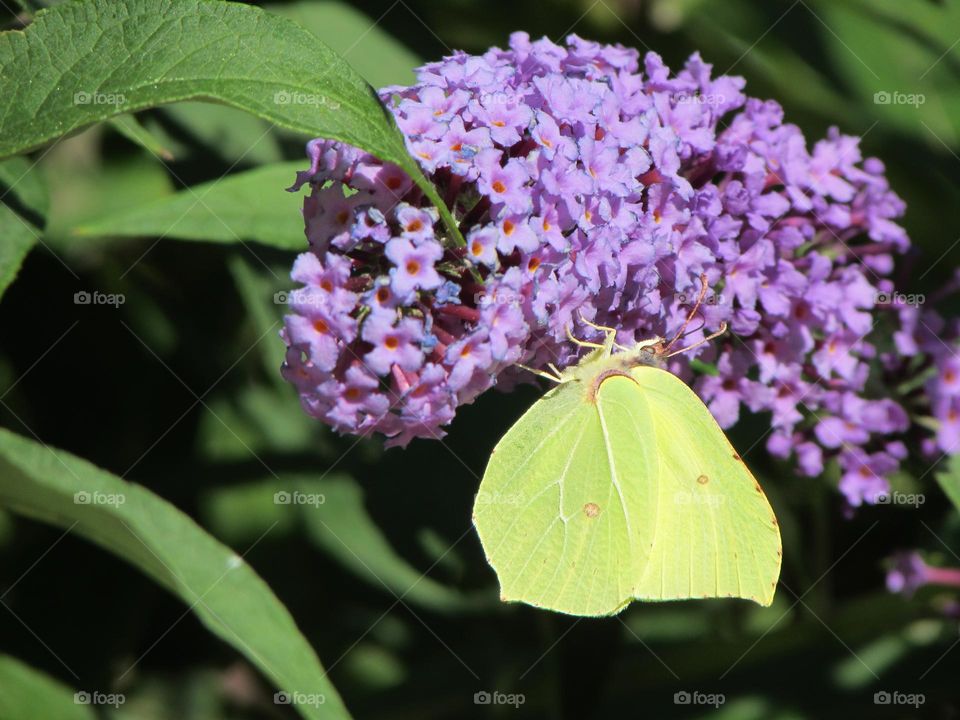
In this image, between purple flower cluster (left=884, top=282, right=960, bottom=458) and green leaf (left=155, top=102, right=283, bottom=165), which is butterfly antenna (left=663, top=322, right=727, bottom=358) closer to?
purple flower cluster (left=884, top=282, right=960, bottom=458)

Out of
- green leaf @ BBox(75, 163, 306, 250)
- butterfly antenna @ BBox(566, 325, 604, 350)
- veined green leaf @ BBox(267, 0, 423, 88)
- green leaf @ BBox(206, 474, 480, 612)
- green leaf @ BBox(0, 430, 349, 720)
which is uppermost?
butterfly antenna @ BBox(566, 325, 604, 350)

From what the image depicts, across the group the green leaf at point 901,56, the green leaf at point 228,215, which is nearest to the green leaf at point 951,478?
the green leaf at point 901,56

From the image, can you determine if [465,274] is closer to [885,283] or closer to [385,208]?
[385,208]

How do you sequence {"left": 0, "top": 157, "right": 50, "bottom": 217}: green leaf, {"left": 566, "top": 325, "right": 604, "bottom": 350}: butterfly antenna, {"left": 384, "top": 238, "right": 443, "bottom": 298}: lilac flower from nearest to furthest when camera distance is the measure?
{"left": 384, "top": 238, "right": 443, "bottom": 298}: lilac flower, {"left": 566, "top": 325, "right": 604, "bottom": 350}: butterfly antenna, {"left": 0, "top": 157, "right": 50, "bottom": 217}: green leaf

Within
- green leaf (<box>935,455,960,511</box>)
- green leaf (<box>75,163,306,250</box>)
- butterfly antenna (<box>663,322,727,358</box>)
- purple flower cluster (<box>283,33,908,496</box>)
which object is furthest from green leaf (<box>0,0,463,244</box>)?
green leaf (<box>935,455,960,511</box>)

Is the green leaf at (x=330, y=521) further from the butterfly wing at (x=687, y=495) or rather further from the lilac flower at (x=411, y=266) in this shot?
the lilac flower at (x=411, y=266)

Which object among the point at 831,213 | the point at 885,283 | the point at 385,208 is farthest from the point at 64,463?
the point at 885,283
